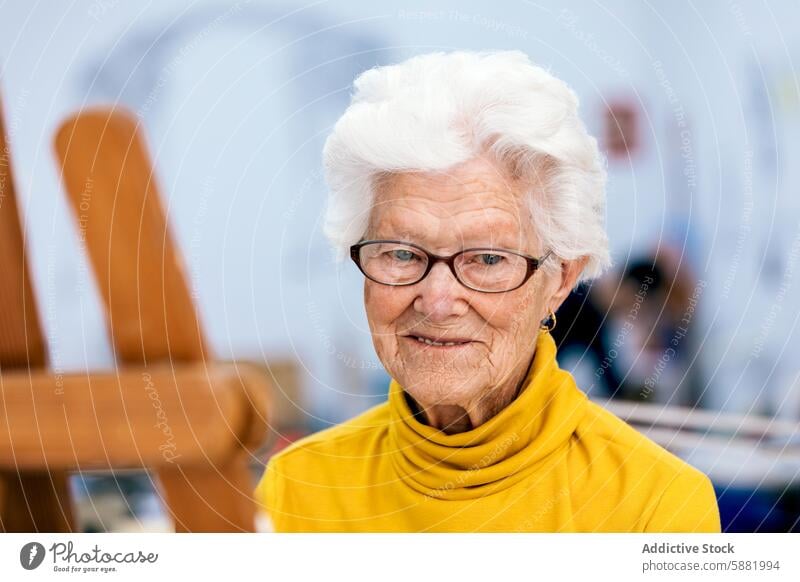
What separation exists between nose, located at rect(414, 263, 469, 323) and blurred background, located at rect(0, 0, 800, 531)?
0.12m

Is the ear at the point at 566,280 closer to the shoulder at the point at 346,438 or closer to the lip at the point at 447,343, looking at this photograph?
the lip at the point at 447,343

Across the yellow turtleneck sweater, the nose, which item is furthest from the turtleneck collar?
the nose

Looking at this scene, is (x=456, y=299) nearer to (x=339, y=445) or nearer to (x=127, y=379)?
(x=339, y=445)

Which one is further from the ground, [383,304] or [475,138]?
[475,138]

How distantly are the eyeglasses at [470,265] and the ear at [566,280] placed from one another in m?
0.04

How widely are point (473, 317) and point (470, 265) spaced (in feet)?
0.19

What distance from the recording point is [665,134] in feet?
3.42

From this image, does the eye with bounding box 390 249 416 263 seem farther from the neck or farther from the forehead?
the neck

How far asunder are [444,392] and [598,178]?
0.96ft

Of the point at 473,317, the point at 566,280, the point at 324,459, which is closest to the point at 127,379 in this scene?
the point at 324,459

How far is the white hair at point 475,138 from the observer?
35.2 inches

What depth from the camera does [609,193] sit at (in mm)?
1002
